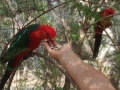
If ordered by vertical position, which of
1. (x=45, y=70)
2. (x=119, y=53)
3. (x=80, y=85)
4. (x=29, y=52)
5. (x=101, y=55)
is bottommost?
(x=101, y=55)

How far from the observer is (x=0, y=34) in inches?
63.7

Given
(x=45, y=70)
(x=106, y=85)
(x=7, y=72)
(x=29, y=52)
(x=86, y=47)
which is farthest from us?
(x=86, y=47)

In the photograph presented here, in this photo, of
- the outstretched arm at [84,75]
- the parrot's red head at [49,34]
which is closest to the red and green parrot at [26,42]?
the parrot's red head at [49,34]

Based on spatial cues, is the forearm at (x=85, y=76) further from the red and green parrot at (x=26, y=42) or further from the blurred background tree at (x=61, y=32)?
the red and green parrot at (x=26, y=42)

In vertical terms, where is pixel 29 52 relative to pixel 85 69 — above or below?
below

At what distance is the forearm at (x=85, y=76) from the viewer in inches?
24.9

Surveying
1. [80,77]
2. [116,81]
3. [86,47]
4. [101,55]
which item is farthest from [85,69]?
[86,47]

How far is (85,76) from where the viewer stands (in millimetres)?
677

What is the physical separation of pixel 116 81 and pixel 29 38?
3.20 ft

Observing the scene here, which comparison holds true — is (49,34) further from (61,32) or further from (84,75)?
(61,32)

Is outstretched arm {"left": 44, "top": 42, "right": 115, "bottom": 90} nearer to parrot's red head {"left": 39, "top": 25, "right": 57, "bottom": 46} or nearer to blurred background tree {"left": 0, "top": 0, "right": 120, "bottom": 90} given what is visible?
blurred background tree {"left": 0, "top": 0, "right": 120, "bottom": 90}

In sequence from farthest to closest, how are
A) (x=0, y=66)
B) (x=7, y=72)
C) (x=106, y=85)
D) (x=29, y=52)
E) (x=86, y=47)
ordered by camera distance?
(x=86, y=47) < (x=29, y=52) < (x=7, y=72) < (x=0, y=66) < (x=106, y=85)

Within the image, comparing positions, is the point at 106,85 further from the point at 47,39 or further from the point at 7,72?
the point at 7,72


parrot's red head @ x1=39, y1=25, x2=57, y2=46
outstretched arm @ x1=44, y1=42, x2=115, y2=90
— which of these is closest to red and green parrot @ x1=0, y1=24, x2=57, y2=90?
parrot's red head @ x1=39, y1=25, x2=57, y2=46
